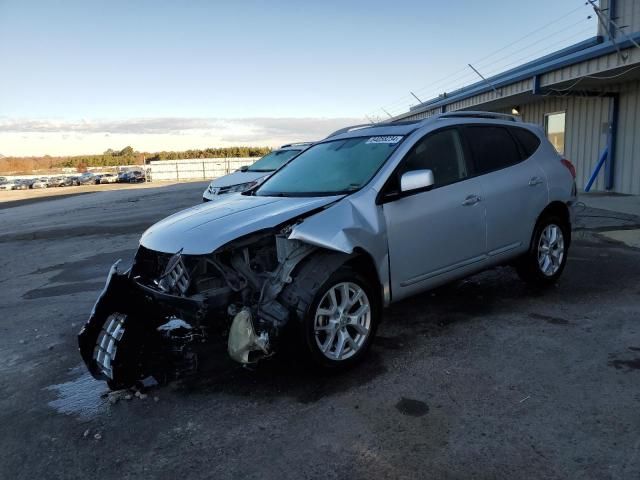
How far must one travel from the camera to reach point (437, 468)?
2.68 meters

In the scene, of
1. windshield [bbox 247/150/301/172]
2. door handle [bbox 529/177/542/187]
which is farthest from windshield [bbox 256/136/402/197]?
windshield [bbox 247/150/301/172]

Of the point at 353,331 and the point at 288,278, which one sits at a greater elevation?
the point at 288,278

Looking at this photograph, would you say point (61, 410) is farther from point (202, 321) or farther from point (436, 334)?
point (436, 334)

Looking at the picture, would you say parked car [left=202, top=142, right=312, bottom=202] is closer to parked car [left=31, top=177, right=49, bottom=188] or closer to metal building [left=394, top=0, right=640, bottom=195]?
metal building [left=394, top=0, right=640, bottom=195]

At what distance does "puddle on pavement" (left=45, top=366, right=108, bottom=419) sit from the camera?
3.54 meters

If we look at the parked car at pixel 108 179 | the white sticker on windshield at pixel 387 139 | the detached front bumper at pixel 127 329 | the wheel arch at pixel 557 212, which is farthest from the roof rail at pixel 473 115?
the parked car at pixel 108 179

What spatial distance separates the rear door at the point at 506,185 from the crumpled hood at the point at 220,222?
1649mm

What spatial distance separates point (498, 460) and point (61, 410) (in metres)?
2.83

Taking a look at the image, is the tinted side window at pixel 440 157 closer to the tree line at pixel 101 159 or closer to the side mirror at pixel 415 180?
the side mirror at pixel 415 180

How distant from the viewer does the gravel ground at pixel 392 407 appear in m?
2.78

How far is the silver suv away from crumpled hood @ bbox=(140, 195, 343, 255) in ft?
0.04

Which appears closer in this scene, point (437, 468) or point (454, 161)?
point (437, 468)

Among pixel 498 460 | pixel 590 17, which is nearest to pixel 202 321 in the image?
pixel 498 460

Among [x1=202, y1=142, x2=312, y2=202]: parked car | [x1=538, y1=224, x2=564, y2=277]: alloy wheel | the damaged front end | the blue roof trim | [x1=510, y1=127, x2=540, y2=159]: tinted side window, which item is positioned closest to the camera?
the damaged front end
